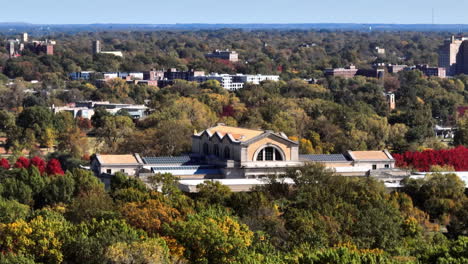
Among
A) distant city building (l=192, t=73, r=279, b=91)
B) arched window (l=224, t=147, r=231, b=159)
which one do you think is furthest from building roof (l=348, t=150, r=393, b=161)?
distant city building (l=192, t=73, r=279, b=91)

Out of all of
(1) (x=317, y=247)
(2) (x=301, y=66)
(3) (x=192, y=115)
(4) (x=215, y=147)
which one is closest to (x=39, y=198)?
(4) (x=215, y=147)

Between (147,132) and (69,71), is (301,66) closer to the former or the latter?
(69,71)

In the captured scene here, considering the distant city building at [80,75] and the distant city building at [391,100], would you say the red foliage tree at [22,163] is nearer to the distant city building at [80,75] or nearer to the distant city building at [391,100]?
the distant city building at [391,100]

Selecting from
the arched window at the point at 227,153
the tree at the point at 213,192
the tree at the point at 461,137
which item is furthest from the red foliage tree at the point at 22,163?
the tree at the point at 461,137

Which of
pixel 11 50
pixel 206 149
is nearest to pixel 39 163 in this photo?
pixel 206 149

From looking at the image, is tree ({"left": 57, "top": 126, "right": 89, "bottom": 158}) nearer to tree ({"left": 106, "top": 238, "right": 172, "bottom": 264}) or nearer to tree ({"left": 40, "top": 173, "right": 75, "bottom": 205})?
tree ({"left": 40, "top": 173, "right": 75, "bottom": 205})
